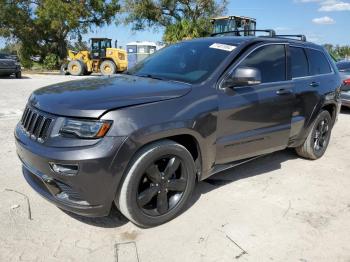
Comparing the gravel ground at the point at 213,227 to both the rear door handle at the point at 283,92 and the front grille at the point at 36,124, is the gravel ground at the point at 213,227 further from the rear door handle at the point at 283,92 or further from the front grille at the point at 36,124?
the rear door handle at the point at 283,92

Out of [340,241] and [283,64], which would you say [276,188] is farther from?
[283,64]

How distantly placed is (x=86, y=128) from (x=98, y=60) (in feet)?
72.2

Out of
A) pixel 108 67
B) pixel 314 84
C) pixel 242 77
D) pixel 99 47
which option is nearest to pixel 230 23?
pixel 108 67

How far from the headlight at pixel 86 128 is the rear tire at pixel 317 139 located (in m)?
3.40

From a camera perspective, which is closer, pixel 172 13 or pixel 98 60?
pixel 98 60

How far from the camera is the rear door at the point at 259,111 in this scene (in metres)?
3.71

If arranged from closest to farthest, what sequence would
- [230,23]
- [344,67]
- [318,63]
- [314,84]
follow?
[314,84] < [318,63] < [344,67] < [230,23]

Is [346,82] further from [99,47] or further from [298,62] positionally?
[99,47]

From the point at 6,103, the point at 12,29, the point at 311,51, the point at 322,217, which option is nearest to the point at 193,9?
the point at 12,29

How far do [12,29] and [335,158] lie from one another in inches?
1321

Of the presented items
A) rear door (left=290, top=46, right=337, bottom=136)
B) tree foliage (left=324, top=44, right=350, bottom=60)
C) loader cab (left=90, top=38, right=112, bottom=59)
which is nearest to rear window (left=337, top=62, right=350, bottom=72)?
rear door (left=290, top=46, right=337, bottom=136)

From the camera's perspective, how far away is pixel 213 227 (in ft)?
→ 11.1

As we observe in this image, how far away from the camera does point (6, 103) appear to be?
Answer: 936cm

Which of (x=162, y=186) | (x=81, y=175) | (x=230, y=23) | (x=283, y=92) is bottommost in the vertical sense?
(x=162, y=186)
